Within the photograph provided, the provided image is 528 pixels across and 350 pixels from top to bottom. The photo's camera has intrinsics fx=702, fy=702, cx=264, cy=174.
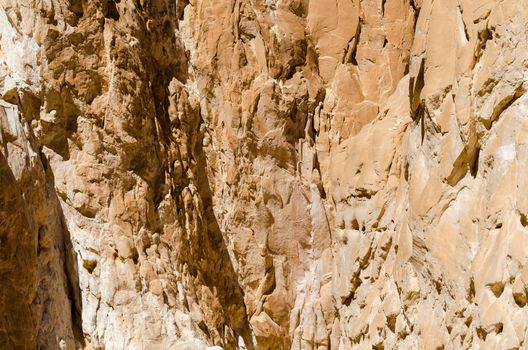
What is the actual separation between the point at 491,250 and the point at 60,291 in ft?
10.5

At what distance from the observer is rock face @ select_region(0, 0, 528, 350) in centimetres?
432

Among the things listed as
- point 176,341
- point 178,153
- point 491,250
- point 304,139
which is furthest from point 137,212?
point 491,250

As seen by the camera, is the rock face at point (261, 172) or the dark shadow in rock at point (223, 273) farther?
the dark shadow in rock at point (223, 273)

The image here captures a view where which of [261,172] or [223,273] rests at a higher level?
[261,172]

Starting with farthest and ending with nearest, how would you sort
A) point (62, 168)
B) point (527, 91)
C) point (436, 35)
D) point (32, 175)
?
1. point (62, 168)
2. point (32, 175)
3. point (436, 35)
4. point (527, 91)

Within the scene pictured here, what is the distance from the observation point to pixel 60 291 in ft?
17.6

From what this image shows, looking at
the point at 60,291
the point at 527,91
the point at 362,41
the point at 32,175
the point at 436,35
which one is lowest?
the point at 60,291

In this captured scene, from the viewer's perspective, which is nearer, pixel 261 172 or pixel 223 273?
pixel 261 172

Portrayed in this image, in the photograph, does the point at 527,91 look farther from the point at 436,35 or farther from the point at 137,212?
Result: the point at 137,212

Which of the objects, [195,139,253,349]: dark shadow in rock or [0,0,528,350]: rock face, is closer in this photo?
[0,0,528,350]: rock face

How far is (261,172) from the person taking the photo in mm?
6098

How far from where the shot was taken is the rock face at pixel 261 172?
4.32m

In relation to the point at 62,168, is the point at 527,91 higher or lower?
lower

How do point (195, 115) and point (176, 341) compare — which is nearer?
point (176, 341)
